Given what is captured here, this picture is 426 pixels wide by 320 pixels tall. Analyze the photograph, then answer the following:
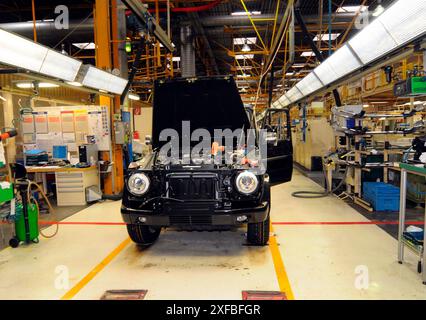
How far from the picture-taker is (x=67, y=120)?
6.82 m

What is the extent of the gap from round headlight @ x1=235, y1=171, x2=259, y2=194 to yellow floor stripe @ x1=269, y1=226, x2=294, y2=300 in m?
0.83

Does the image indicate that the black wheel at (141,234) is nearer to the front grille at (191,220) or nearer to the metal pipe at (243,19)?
the front grille at (191,220)

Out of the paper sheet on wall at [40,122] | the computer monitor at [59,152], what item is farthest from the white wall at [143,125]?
the computer monitor at [59,152]

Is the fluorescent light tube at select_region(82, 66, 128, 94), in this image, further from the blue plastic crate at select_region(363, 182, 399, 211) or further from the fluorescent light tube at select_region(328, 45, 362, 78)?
the blue plastic crate at select_region(363, 182, 399, 211)

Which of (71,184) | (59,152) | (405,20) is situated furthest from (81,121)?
(405,20)

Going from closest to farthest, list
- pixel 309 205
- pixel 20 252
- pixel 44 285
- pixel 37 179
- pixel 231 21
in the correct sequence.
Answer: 1. pixel 44 285
2. pixel 20 252
3. pixel 309 205
4. pixel 37 179
5. pixel 231 21

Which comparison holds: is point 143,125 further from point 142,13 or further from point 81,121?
point 142,13

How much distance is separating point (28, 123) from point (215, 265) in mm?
5906

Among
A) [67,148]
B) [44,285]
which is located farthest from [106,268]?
[67,148]

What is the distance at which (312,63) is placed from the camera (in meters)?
13.4

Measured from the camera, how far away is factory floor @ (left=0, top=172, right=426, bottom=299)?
2.72 meters
